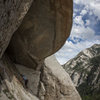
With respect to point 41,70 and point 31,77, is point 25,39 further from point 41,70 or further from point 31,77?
point 41,70

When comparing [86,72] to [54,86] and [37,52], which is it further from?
[37,52]

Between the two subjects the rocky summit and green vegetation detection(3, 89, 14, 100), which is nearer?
green vegetation detection(3, 89, 14, 100)

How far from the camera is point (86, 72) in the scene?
4168 inches

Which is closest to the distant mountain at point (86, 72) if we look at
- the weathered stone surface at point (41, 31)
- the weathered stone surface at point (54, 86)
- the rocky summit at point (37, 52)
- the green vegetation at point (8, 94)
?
the weathered stone surface at point (54, 86)

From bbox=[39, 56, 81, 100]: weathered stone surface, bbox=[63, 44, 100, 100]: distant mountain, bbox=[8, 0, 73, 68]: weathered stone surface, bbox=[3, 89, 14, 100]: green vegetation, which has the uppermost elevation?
bbox=[8, 0, 73, 68]: weathered stone surface

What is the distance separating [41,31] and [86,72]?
4059 inches

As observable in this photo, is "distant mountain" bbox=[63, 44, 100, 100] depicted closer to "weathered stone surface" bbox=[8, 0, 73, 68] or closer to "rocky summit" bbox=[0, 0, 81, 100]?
"rocky summit" bbox=[0, 0, 81, 100]

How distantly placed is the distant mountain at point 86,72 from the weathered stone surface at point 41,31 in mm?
70315

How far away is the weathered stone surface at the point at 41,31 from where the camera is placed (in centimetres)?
726

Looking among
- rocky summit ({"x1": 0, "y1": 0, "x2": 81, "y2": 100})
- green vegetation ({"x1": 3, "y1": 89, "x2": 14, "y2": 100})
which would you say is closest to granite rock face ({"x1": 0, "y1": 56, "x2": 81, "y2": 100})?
rocky summit ({"x1": 0, "y1": 0, "x2": 81, "y2": 100})

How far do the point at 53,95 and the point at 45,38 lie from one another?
15.3ft

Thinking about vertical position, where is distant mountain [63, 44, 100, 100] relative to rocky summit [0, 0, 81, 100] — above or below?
below

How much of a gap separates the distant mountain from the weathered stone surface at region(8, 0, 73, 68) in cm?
7031

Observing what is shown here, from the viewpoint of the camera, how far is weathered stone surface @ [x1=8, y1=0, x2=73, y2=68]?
286 inches
